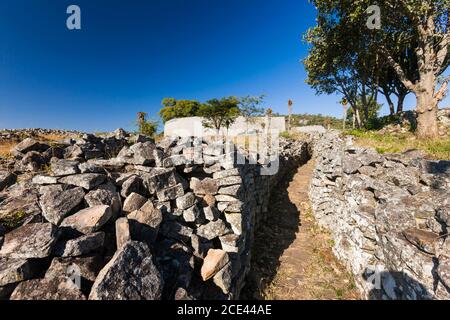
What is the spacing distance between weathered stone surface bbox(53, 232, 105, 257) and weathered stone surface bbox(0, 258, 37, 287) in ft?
0.84

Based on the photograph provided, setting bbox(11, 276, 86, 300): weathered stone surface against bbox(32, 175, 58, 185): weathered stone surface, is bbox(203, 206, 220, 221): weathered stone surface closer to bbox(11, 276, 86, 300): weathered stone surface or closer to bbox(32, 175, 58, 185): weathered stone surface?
bbox(11, 276, 86, 300): weathered stone surface

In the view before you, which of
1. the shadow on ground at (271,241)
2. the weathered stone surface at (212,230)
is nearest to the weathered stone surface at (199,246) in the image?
the weathered stone surface at (212,230)

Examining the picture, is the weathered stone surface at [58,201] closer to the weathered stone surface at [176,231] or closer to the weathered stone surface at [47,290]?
the weathered stone surface at [47,290]

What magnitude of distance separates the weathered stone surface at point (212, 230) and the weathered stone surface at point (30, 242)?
2.30 meters

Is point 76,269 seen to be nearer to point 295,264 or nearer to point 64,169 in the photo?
point 64,169

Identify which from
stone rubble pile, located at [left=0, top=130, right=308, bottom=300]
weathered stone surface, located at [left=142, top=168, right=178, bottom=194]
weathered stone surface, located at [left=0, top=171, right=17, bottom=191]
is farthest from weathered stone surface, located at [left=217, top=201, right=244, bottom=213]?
weathered stone surface, located at [left=0, top=171, right=17, bottom=191]

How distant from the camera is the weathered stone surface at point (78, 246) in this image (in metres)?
A: 2.47

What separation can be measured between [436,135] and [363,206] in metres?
8.82

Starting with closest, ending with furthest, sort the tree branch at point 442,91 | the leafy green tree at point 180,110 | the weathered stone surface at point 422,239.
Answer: the weathered stone surface at point 422,239, the tree branch at point 442,91, the leafy green tree at point 180,110

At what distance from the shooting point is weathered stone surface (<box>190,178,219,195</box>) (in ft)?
15.4

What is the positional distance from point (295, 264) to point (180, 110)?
164ft

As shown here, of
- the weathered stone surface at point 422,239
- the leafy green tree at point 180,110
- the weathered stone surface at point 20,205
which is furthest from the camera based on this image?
the leafy green tree at point 180,110
